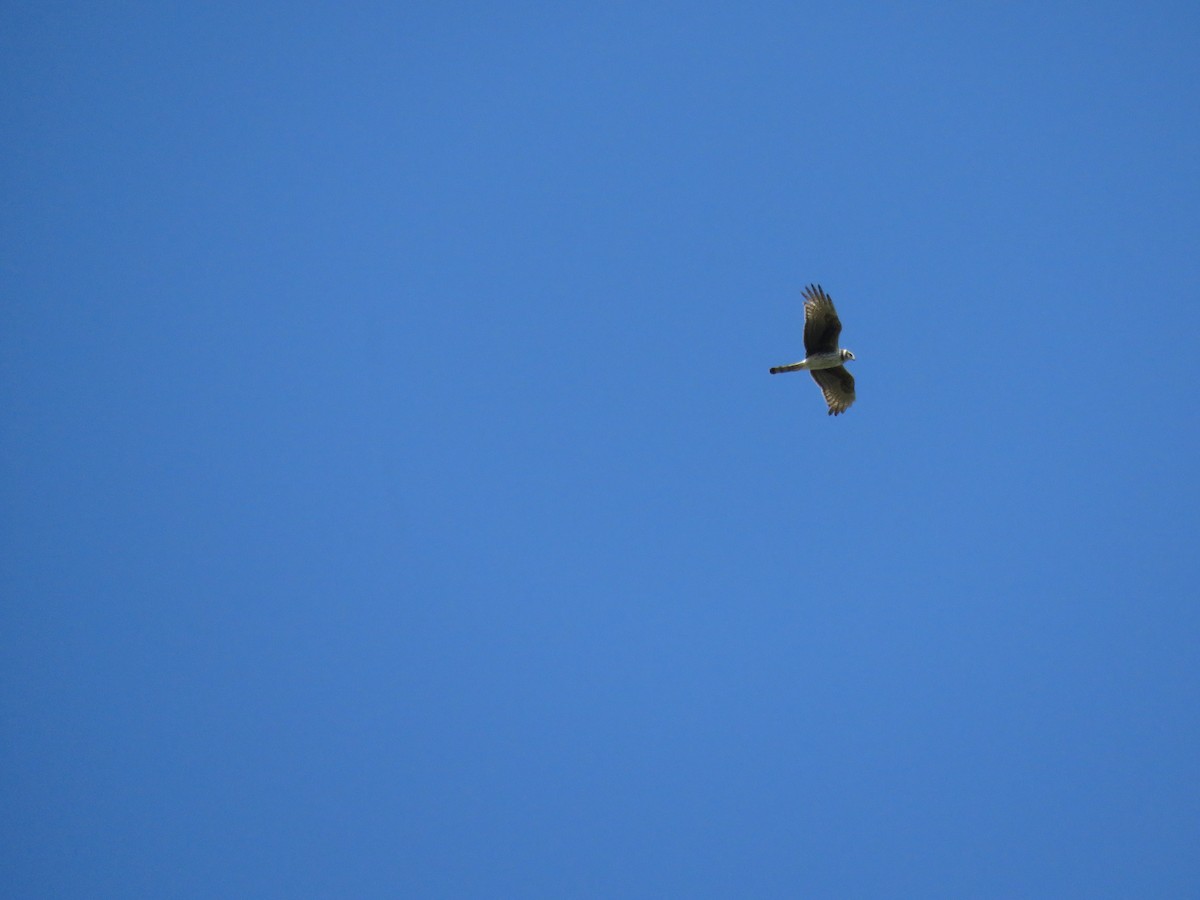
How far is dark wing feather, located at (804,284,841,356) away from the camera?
26859 mm

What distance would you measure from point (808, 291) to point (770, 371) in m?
3.02

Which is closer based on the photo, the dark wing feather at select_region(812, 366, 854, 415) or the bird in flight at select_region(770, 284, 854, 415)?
the bird in flight at select_region(770, 284, 854, 415)

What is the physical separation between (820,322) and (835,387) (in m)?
2.88

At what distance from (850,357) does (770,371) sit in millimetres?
2632

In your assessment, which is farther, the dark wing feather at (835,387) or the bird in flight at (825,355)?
the dark wing feather at (835,387)

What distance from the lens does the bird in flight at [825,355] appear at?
2698cm

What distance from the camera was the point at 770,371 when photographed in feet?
94.1

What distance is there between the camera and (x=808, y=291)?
89.0 ft

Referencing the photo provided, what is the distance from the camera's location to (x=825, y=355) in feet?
90.7

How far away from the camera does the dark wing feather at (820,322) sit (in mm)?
26859

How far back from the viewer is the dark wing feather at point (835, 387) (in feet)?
94.5

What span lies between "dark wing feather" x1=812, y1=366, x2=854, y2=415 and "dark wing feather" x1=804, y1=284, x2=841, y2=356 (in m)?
1.26

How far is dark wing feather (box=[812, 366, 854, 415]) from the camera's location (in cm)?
2880

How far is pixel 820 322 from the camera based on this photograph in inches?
1067
